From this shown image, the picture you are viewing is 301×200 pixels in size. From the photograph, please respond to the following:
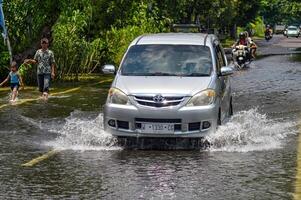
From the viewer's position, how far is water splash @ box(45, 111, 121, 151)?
10414 mm

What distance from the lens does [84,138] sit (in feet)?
35.7

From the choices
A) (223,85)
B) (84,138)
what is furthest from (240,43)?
(84,138)

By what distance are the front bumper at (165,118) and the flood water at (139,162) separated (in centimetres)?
27

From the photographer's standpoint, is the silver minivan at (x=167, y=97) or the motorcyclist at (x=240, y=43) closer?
the silver minivan at (x=167, y=97)

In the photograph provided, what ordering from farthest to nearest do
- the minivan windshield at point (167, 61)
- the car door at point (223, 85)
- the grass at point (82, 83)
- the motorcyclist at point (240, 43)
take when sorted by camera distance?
the motorcyclist at point (240, 43)
the grass at point (82, 83)
the car door at point (223, 85)
the minivan windshield at point (167, 61)

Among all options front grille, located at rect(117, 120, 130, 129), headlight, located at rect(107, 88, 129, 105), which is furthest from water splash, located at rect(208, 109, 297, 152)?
headlight, located at rect(107, 88, 129, 105)

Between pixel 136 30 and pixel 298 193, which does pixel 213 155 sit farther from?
pixel 136 30

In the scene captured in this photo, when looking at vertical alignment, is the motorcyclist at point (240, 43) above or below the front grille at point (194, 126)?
below

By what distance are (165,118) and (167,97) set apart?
12.3 inches

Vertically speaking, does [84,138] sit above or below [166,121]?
below

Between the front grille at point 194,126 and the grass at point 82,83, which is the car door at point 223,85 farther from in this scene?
the grass at point 82,83

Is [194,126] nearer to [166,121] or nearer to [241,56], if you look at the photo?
[166,121]

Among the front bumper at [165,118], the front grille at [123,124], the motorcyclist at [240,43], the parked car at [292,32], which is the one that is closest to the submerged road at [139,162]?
the front bumper at [165,118]

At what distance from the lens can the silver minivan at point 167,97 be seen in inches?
388
